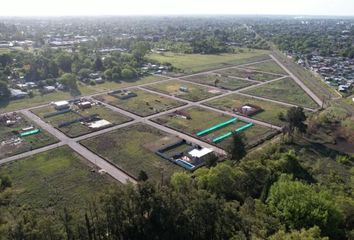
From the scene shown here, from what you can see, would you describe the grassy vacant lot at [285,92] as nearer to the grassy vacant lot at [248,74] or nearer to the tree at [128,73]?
the grassy vacant lot at [248,74]

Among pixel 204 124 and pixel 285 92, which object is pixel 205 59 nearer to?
pixel 285 92

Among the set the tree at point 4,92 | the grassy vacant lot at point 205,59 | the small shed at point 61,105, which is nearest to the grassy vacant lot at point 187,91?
the grassy vacant lot at point 205,59

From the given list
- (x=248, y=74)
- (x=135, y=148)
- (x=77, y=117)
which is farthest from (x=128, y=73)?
(x=135, y=148)

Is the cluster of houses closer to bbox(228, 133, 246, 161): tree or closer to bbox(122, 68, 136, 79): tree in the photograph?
bbox(228, 133, 246, 161): tree

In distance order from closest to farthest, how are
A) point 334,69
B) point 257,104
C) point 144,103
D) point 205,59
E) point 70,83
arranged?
point 257,104 < point 144,103 < point 70,83 < point 334,69 < point 205,59

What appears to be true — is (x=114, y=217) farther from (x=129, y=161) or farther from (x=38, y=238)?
(x=129, y=161)

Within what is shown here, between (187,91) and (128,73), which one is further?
(128,73)
